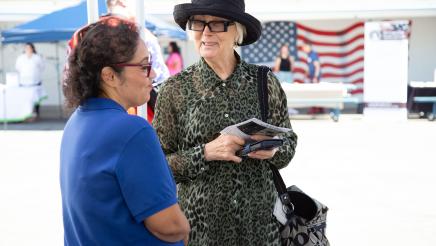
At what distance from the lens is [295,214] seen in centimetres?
245

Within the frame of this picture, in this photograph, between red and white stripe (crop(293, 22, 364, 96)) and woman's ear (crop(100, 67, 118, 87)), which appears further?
red and white stripe (crop(293, 22, 364, 96))

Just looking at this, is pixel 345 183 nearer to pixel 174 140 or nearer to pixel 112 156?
pixel 174 140

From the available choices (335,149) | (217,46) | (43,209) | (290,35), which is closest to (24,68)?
(290,35)

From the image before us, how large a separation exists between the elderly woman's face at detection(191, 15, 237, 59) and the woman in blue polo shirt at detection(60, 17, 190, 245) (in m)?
0.69

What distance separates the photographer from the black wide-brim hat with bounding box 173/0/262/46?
2381 millimetres

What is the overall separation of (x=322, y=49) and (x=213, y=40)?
16.5 metres

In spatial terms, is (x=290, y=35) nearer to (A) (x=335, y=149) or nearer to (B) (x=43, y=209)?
(A) (x=335, y=149)

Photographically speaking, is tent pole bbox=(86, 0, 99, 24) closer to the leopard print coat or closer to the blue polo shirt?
the leopard print coat

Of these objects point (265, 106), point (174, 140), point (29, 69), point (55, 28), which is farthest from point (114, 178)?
point (29, 69)

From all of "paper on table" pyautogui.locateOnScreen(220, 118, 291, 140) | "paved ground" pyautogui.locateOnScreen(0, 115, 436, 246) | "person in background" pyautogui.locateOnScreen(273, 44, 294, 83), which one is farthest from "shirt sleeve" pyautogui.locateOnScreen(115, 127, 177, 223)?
"person in background" pyautogui.locateOnScreen(273, 44, 294, 83)

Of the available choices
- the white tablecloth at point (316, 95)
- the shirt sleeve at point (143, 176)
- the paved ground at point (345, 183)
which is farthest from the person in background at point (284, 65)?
the shirt sleeve at point (143, 176)

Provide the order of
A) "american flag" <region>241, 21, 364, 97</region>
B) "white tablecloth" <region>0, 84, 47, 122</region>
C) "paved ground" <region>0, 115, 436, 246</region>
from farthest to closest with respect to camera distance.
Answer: "american flag" <region>241, 21, 364, 97</region> → "white tablecloth" <region>0, 84, 47, 122</region> → "paved ground" <region>0, 115, 436, 246</region>

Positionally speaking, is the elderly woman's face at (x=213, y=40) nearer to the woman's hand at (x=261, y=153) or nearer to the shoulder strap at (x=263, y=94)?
the shoulder strap at (x=263, y=94)

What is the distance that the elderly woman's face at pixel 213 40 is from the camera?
245cm
